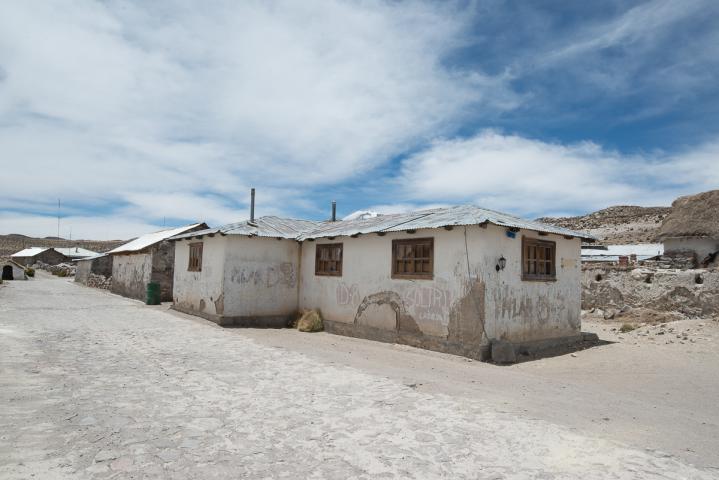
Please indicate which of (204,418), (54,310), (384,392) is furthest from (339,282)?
(54,310)

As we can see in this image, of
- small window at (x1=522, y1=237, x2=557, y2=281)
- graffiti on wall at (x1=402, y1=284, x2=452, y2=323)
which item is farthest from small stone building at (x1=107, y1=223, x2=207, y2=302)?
small window at (x1=522, y1=237, x2=557, y2=281)

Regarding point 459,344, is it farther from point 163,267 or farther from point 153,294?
point 163,267

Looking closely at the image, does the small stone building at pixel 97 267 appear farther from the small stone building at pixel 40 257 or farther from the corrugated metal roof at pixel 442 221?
the small stone building at pixel 40 257

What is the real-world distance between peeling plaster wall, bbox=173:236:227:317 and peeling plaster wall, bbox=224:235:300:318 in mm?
274

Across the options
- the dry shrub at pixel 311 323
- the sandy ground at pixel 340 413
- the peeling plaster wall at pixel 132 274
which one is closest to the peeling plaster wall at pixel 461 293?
the dry shrub at pixel 311 323

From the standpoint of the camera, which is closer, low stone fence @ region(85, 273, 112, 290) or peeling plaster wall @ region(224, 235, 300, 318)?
peeling plaster wall @ region(224, 235, 300, 318)

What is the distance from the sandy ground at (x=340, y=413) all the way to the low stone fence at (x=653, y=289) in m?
4.96

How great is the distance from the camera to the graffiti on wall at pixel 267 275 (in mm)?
14117

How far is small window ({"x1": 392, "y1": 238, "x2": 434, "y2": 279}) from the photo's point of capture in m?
10.4

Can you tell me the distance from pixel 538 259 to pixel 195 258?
449 inches

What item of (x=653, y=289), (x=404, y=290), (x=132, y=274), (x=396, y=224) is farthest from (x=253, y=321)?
(x=132, y=274)

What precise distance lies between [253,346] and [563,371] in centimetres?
647

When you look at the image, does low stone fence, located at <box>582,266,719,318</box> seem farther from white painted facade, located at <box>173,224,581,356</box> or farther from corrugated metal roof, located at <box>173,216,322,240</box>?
corrugated metal roof, located at <box>173,216,322,240</box>

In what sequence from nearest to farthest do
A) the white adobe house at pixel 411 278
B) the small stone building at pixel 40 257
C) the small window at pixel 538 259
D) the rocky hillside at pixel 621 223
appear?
1. the white adobe house at pixel 411 278
2. the small window at pixel 538 259
3. the rocky hillside at pixel 621 223
4. the small stone building at pixel 40 257
